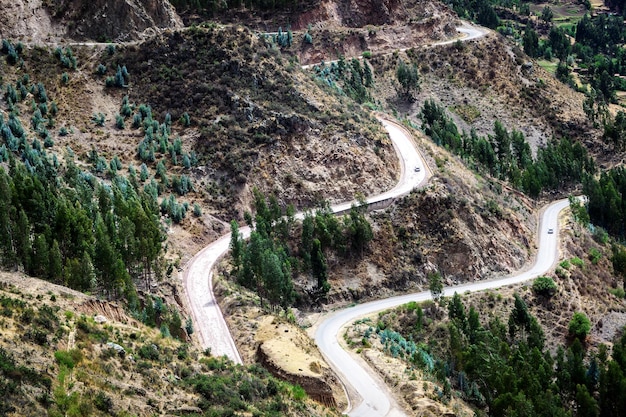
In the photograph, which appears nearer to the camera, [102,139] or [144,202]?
[144,202]

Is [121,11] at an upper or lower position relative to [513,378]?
upper

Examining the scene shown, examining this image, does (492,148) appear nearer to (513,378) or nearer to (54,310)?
(513,378)

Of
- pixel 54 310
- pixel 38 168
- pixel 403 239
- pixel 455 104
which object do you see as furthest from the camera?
pixel 455 104

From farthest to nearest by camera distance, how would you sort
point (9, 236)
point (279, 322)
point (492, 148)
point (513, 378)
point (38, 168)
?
1. point (492, 148)
2. point (38, 168)
3. point (513, 378)
4. point (279, 322)
5. point (9, 236)

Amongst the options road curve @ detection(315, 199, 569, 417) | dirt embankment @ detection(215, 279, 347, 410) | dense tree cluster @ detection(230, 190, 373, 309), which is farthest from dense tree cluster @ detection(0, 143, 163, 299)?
road curve @ detection(315, 199, 569, 417)

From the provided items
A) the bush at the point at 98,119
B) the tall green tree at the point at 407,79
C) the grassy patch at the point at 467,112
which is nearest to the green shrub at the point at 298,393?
the bush at the point at 98,119

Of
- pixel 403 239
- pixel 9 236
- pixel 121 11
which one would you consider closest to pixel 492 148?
pixel 403 239
